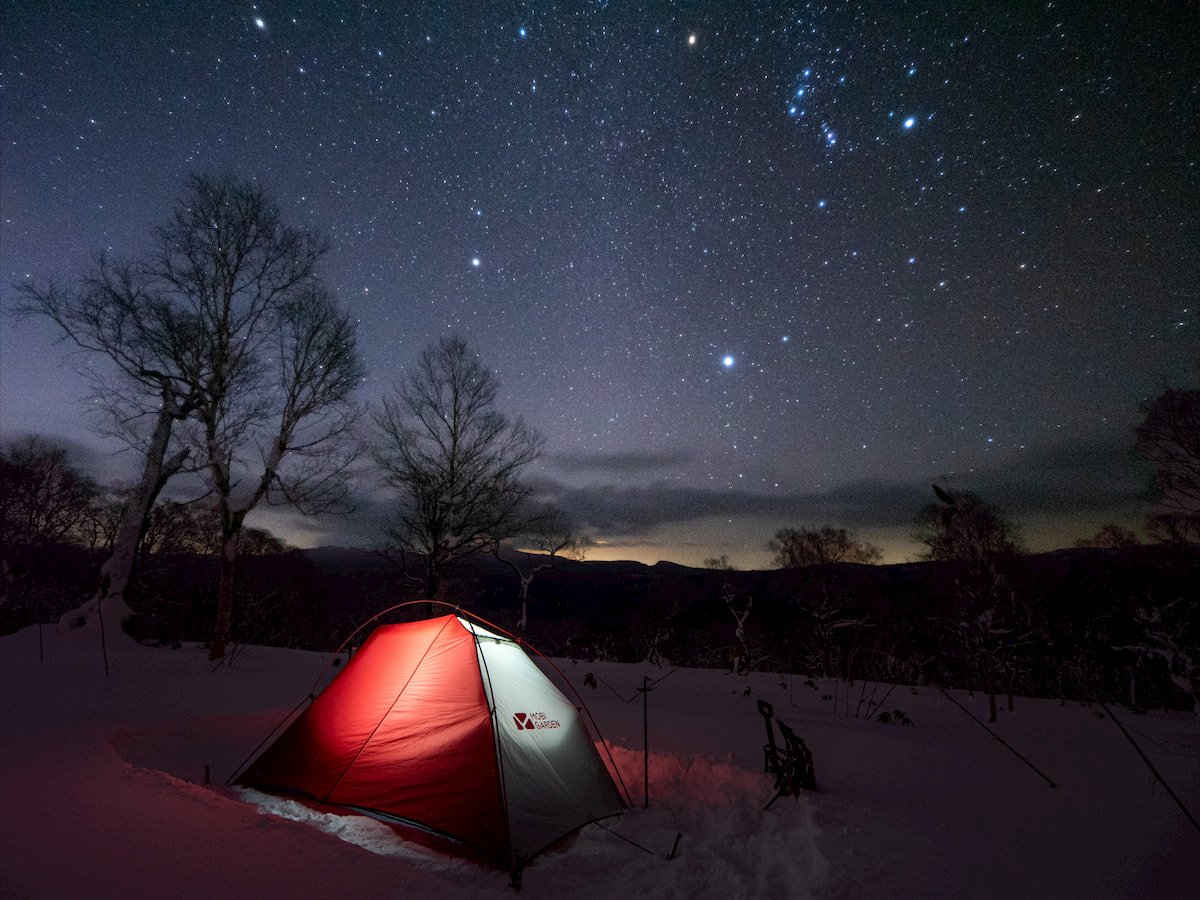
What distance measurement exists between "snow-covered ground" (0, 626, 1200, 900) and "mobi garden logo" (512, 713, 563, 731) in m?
0.97

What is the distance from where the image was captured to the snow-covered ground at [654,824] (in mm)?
3131

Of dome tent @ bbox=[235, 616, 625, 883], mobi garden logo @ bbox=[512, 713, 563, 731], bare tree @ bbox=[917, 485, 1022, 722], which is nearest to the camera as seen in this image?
dome tent @ bbox=[235, 616, 625, 883]

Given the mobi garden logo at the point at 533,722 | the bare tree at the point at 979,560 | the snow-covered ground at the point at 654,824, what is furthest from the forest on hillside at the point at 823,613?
the mobi garden logo at the point at 533,722

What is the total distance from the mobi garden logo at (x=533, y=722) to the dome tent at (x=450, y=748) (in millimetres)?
12

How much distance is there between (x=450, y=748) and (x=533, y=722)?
798 mm

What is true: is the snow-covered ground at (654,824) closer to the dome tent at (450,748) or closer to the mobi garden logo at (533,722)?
the dome tent at (450,748)

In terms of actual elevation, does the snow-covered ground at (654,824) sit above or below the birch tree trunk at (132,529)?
below

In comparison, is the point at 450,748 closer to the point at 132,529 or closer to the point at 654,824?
the point at 654,824

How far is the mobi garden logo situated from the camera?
4.77 meters

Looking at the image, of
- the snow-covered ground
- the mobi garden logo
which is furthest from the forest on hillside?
the mobi garden logo

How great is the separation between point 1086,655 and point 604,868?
42393 mm

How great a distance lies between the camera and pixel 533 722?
490 centimetres

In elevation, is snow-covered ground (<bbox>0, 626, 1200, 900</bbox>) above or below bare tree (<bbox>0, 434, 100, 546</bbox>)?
below

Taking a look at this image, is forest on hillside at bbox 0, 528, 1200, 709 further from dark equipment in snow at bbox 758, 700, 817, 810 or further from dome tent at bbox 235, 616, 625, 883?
dark equipment in snow at bbox 758, 700, 817, 810
